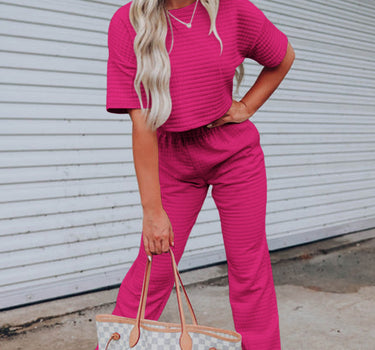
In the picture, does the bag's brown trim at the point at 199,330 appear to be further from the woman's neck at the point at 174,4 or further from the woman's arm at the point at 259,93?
the woman's neck at the point at 174,4

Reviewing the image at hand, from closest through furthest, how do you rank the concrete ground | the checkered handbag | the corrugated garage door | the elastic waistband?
the checkered handbag → the elastic waistband → the concrete ground → the corrugated garage door

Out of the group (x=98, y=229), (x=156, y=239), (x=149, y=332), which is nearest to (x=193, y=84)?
(x=156, y=239)

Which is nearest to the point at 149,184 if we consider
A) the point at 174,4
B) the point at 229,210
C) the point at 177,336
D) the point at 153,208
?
the point at 153,208

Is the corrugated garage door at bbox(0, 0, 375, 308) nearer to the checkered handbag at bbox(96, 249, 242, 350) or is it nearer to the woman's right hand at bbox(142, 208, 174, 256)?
the woman's right hand at bbox(142, 208, 174, 256)

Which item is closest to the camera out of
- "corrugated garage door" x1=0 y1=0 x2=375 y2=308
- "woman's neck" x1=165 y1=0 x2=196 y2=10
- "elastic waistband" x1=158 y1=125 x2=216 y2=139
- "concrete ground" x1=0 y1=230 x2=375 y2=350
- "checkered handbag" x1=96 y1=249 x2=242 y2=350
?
"checkered handbag" x1=96 y1=249 x2=242 y2=350

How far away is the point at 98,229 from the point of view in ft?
13.0

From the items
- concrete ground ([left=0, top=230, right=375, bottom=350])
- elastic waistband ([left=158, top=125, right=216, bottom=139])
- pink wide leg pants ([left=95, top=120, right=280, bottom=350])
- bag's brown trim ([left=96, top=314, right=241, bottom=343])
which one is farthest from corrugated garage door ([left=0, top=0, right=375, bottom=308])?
bag's brown trim ([left=96, top=314, right=241, bottom=343])

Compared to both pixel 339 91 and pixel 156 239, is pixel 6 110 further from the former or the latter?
pixel 339 91

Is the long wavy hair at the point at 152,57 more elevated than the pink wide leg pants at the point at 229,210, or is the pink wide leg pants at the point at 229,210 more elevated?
the long wavy hair at the point at 152,57

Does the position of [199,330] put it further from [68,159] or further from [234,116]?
[68,159]

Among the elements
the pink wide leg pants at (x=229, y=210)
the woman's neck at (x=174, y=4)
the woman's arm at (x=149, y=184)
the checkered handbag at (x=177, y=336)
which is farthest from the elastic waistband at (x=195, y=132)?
the checkered handbag at (x=177, y=336)

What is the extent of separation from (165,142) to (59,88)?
2013mm

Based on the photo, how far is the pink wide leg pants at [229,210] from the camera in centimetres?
191

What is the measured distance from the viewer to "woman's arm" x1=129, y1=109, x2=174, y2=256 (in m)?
1.71
